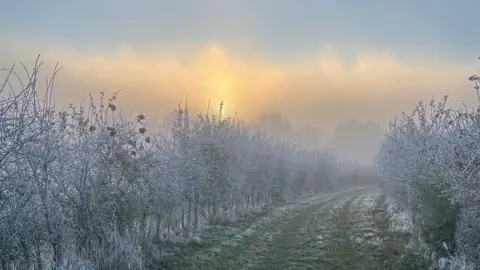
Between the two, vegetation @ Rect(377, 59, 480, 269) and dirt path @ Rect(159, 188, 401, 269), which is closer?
vegetation @ Rect(377, 59, 480, 269)

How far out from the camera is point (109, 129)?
11.9m

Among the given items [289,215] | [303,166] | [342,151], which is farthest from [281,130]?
[289,215]

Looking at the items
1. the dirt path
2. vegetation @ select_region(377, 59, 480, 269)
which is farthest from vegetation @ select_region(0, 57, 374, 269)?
vegetation @ select_region(377, 59, 480, 269)

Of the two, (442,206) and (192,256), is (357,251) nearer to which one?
(442,206)

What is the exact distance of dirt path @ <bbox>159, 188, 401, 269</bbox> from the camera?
1362cm

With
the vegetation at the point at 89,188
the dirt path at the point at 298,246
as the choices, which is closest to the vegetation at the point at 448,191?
the dirt path at the point at 298,246

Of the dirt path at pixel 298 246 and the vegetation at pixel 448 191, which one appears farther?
the dirt path at pixel 298 246

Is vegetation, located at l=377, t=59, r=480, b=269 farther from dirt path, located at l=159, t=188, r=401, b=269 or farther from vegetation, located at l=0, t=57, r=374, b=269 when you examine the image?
vegetation, located at l=0, t=57, r=374, b=269

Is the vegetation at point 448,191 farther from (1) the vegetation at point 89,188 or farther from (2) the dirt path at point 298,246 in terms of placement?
(1) the vegetation at point 89,188

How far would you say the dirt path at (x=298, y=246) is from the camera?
1362 cm

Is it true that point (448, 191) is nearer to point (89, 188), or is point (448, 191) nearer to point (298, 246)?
point (298, 246)

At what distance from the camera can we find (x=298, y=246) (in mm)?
17016

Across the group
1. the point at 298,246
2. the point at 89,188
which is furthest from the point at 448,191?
the point at 89,188

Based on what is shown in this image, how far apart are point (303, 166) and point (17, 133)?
50.1 m
